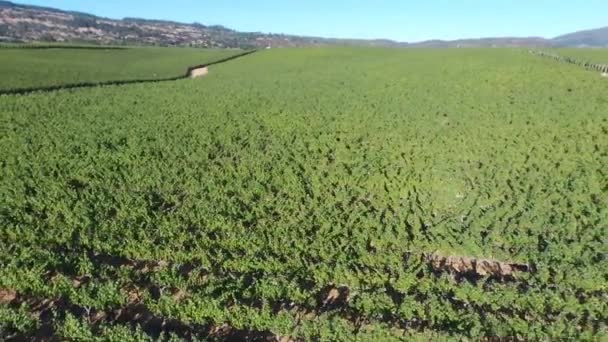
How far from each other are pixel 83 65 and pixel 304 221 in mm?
51356

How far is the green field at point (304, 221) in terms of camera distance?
10.5 metres

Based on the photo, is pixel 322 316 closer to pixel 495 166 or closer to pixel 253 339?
pixel 253 339

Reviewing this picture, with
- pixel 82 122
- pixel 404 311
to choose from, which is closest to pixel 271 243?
pixel 404 311

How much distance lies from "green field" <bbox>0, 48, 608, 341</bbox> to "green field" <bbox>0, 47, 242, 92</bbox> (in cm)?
1683

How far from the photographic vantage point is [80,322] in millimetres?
10211

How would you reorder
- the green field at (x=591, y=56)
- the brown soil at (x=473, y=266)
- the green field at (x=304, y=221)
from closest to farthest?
the green field at (x=304, y=221)
the brown soil at (x=473, y=266)
the green field at (x=591, y=56)

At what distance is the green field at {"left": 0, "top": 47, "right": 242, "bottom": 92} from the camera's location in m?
45.0

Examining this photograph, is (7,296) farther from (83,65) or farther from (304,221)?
(83,65)

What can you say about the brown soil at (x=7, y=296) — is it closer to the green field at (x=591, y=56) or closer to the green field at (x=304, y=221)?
the green field at (x=304, y=221)

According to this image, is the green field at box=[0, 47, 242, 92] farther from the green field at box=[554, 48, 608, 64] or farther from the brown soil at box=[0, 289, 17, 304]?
the green field at box=[554, 48, 608, 64]

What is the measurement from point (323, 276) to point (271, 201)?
5.03 metres

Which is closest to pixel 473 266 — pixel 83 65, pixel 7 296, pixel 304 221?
pixel 304 221

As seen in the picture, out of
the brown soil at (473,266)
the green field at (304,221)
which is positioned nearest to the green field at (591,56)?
the green field at (304,221)

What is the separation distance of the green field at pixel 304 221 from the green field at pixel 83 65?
16835 millimetres
